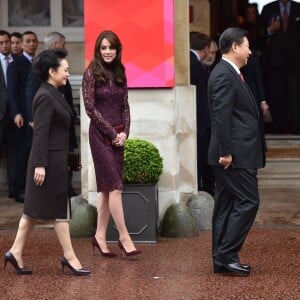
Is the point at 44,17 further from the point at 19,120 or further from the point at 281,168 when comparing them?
the point at 281,168

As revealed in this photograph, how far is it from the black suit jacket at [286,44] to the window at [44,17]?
2.72 m

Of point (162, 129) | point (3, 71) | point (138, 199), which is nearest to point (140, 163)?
point (138, 199)

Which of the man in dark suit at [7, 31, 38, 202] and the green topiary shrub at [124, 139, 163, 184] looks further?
the man in dark suit at [7, 31, 38, 202]

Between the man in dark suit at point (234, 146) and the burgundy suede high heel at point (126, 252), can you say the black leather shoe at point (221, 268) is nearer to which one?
the man in dark suit at point (234, 146)

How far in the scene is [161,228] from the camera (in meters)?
10.6

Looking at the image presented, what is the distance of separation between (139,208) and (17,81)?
3066 mm

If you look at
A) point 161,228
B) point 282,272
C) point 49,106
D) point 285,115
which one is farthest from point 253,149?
point 285,115

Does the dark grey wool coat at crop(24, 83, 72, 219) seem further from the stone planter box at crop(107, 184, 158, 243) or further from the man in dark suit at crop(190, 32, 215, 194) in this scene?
the man in dark suit at crop(190, 32, 215, 194)

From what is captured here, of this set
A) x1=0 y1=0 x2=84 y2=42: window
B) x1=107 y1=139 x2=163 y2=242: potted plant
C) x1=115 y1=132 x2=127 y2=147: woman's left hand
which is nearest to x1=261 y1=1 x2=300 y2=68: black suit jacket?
x1=0 y1=0 x2=84 y2=42: window

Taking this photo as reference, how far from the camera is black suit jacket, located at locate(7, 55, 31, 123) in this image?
12.5m

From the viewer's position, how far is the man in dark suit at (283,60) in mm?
14688

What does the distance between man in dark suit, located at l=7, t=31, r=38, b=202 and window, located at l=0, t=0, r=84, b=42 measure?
1.29m

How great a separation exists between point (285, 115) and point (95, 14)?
16.5 ft

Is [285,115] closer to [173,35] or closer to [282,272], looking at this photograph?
[173,35]
